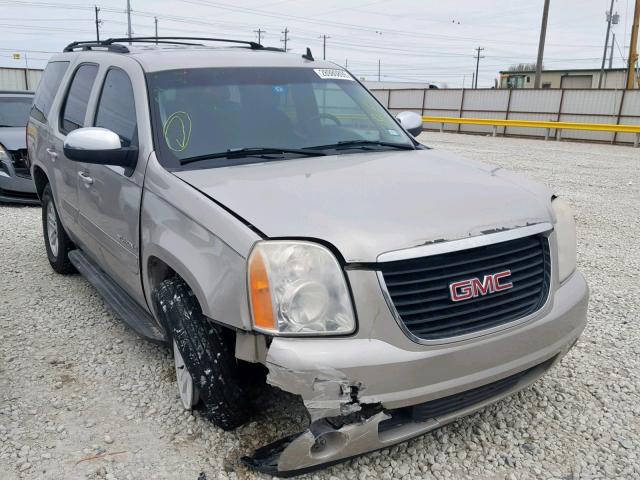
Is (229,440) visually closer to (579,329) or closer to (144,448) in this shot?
(144,448)

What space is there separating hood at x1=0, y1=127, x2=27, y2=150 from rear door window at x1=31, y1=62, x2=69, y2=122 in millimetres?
2850

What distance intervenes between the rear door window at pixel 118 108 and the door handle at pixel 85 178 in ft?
1.11

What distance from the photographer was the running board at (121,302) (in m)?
3.11

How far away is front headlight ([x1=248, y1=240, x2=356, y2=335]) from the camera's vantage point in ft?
7.13

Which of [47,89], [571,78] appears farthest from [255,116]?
[571,78]

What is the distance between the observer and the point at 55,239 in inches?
201

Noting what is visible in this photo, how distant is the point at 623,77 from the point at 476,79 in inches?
1416

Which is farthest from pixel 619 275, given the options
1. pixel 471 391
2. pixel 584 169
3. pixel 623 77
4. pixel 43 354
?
pixel 623 77

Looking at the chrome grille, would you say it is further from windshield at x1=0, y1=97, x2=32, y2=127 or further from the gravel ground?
windshield at x1=0, y1=97, x2=32, y2=127

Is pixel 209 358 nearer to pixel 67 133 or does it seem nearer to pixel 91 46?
pixel 67 133

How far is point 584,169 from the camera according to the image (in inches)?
520

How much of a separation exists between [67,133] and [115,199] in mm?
1317

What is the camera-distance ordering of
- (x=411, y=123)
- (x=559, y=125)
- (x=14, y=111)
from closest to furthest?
(x=411, y=123), (x=14, y=111), (x=559, y=125)

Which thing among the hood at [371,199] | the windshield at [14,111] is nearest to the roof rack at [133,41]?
the hood at [371,199]
